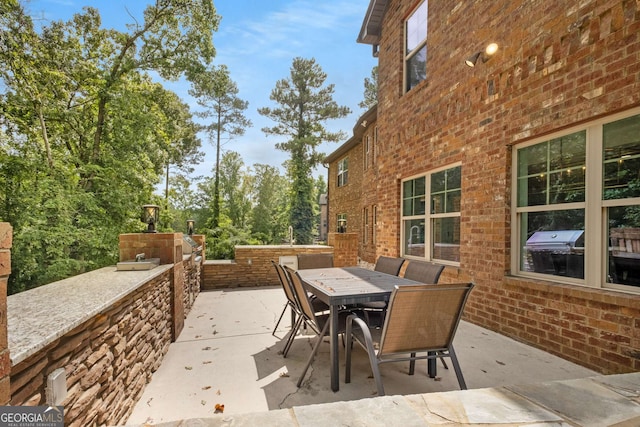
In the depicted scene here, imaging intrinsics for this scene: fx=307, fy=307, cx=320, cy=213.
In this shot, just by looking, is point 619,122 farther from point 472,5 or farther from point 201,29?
point 201,29

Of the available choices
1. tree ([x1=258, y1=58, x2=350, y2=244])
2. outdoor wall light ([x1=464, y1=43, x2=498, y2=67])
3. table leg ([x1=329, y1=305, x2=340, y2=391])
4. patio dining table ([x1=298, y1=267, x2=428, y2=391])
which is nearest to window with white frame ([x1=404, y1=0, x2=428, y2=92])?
outdoor wall light ([x1=464, y1=43, x2=498, y2=67])

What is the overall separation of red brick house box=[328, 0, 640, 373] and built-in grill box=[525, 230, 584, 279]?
0.01 meters

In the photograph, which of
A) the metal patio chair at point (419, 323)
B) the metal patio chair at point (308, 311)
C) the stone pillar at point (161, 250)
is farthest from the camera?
the stone pillar at point (161, 250)

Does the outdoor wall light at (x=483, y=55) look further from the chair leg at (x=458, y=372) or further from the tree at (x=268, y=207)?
the tree at (x=268, y=207)

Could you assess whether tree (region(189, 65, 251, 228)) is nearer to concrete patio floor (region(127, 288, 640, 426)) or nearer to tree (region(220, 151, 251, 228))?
tree (region(220, 151, 251, 228))

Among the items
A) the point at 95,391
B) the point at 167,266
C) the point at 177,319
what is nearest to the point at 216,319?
the point at 177,319

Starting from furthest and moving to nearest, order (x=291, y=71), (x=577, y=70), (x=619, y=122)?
(x=291, y=71), (x=577, y=70), (x=619, y=122)

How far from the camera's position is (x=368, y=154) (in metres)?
10.6

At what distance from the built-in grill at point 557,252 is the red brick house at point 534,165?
1 centimetres

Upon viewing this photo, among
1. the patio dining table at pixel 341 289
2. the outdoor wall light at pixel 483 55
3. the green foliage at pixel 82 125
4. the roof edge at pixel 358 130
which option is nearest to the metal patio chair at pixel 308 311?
the patio dining table at pixel 341 289

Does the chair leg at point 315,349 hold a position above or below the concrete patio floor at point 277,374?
above

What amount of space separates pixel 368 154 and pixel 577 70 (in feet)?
25.3

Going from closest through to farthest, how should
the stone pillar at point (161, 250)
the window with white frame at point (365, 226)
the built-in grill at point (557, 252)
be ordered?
1. the built-in grill at point (557, 252)
2. the stone pillar at point (161, 250)
3. the window with white frame at point (365, 226)

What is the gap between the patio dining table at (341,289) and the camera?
256 centimetres
